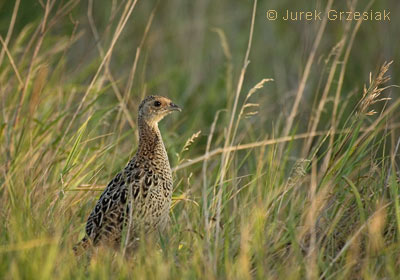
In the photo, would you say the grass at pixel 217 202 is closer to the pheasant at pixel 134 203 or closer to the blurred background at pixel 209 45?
the pheasant at pixel 134 203

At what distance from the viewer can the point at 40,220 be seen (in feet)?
12.5

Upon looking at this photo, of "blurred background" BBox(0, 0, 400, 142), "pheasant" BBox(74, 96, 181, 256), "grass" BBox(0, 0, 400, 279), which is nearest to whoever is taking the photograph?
"grass" BBox(0, 0, 400, 279)

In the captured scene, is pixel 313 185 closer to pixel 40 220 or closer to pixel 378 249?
pixel 378 249

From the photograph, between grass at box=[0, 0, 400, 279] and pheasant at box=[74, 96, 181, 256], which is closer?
grass at box=[0, 0, 400, 279]

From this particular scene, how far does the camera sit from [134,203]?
4.38 metres

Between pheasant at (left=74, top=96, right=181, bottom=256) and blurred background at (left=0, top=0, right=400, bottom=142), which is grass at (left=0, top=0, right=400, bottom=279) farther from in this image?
blurred background at (left=0, top=0, right=400, bottom=142)

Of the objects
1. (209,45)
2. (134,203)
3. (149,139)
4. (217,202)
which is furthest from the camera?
(209,45)

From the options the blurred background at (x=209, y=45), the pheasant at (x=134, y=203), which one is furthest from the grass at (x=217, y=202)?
the blurred background at (x=209, y=45)

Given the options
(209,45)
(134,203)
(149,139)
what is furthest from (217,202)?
(209,45)

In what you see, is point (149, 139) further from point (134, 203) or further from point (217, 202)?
point (217, 202)

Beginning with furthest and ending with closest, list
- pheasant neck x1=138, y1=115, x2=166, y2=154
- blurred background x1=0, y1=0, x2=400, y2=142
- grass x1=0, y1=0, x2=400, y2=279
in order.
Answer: blurred background x1=0, y1=0, x2=400, y2=142
pheasant neck x1=138, y1=115, x2=166, y2=154
grass x1=0, y1=0, x2=400, y2=279

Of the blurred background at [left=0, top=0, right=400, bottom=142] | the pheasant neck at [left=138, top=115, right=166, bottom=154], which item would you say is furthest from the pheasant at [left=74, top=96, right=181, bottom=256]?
the blurred background at [left=0, top=0, right=400, bottom=142]

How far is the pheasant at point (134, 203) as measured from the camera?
425 centimetres

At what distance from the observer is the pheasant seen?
425cm
